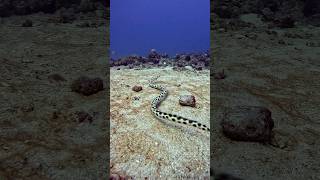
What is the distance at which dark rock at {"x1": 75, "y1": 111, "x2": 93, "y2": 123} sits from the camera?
21.7 ft

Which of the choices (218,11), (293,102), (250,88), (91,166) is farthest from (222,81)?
(218,11)

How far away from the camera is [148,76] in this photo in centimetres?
1055

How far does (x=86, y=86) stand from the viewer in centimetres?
780

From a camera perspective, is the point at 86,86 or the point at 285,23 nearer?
the point at 86,86

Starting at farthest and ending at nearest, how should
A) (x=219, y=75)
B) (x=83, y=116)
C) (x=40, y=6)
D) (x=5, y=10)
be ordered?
(x=40, y=6) < (x=5, y=10) < (x=219, y=75) < (x=83, y=116)

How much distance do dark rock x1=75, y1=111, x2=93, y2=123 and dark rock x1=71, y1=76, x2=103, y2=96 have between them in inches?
43.7

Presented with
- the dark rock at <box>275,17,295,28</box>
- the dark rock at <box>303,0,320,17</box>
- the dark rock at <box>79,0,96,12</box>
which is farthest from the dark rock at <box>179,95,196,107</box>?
the dark rock at <box>303,0,320,17</box>

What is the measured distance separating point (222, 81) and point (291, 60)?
366 cm

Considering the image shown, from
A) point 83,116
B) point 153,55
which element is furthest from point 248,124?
point 153,55

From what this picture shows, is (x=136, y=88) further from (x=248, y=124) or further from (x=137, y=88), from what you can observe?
(x=248, y=124)

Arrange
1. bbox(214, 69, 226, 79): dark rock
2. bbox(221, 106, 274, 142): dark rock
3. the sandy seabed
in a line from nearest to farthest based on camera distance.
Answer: the sandy seabed → bbox(221, 106, 274, 142): dark rock → bbox(214, 69, 226, 79): dark rock

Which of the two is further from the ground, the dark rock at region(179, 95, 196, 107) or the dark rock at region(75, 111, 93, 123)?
the dark rock at region(179, 95, 196, 107)

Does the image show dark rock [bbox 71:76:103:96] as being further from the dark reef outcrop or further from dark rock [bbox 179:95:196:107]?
the dark reef outcrop

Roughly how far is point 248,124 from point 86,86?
3792mm
